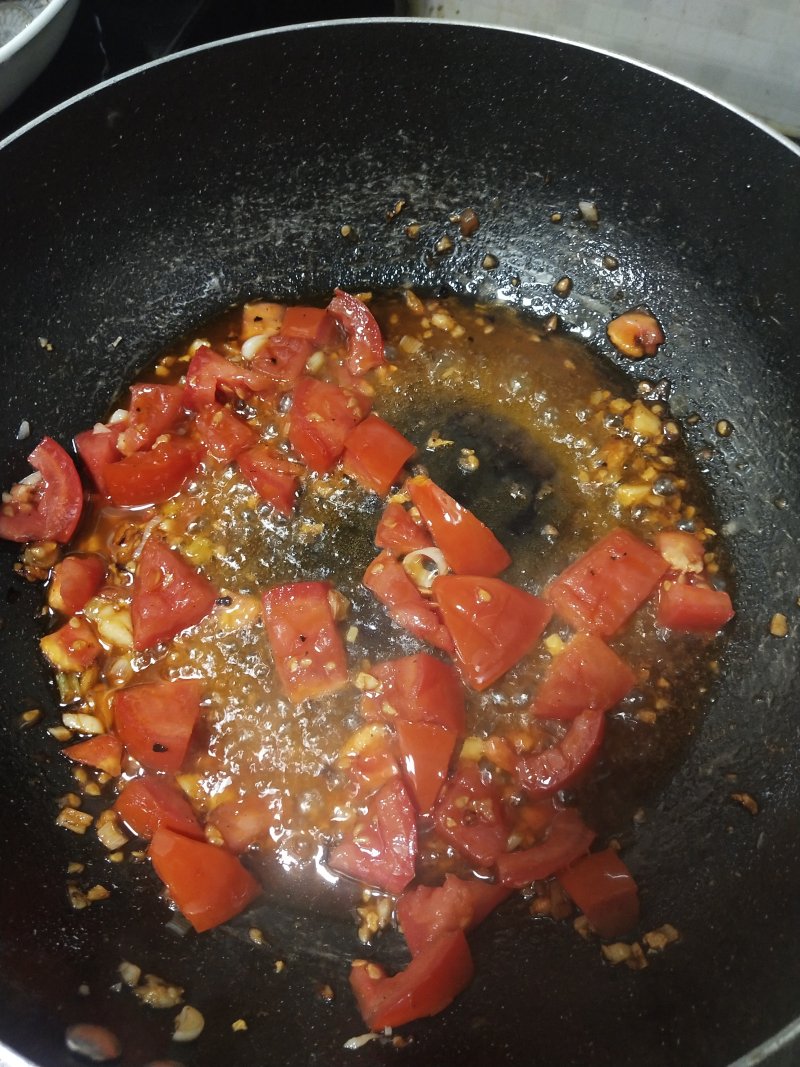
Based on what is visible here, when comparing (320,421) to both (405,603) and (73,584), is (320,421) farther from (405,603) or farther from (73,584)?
(73,584)

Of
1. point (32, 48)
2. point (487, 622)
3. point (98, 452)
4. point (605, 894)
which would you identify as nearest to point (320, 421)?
point (98, 452)

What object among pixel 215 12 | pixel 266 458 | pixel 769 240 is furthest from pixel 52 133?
pixel 769 240

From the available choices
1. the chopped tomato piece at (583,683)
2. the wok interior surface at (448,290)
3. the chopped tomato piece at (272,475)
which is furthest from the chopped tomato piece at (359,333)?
the chopped tomato piece at (583,683)

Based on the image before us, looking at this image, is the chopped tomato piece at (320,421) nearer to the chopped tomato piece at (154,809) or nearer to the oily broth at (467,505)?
the oily broth at (467,505)

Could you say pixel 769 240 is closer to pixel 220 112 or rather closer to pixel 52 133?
pixel 220 112

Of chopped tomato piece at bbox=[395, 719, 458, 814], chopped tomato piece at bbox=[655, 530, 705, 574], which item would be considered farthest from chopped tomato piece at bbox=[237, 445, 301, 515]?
chopped tomato piece at bbox=[655, 530, 705, 574]

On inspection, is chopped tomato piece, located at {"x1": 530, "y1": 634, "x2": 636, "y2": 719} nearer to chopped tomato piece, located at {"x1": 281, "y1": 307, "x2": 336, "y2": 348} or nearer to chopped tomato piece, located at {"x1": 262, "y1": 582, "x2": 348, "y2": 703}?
chopped tomato piece, located at {"x1": 262, "y1": 582, "x2": 348, "y2": 703}
